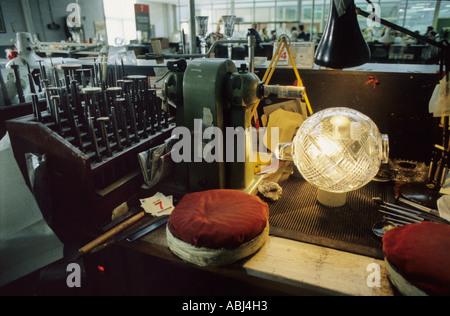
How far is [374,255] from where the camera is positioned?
0.93m

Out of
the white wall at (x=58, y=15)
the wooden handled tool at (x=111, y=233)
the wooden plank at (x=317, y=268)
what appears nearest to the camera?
the wooden plank at (x=317, y=268)

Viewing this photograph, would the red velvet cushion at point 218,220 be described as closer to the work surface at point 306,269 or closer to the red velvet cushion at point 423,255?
the work surface at point 306,269

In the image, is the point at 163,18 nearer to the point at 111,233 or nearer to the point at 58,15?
the point at 58,15

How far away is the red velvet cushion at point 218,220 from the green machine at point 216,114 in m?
0.18

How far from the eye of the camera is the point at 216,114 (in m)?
Result: 1.17

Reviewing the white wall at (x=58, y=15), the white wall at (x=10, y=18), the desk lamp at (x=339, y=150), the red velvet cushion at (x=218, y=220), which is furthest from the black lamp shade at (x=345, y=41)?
the white wall at (x=58, y=15)

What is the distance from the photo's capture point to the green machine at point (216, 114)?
116 cm

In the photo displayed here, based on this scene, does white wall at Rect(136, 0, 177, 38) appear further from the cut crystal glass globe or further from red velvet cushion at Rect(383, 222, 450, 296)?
red velvet cushion at Rect(383, 222, 450, 296)

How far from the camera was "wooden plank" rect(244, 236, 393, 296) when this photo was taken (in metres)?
0.82

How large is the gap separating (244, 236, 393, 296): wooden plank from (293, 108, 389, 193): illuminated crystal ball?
0.30 meters

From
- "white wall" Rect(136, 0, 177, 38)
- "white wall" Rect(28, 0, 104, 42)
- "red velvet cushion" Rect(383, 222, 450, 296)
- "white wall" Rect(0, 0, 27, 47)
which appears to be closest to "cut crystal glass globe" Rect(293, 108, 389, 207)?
"red velvet cushion" Rect(383, 222, 450, 296)

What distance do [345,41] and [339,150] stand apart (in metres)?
0.48
